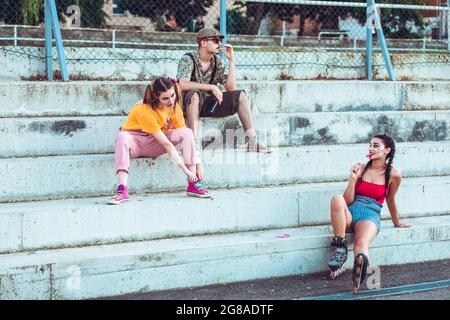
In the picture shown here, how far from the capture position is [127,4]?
42.2ft

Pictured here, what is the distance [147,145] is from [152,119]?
245 mm

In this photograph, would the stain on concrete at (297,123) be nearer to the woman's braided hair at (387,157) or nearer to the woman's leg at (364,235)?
the woman's braided hair at (387,157)

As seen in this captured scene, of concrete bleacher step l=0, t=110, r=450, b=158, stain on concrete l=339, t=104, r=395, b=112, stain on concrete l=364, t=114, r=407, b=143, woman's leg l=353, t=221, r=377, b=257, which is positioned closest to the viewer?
woman's leg l=353, t=221, r=377, b=257

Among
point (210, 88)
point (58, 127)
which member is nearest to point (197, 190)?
point (210, 88)

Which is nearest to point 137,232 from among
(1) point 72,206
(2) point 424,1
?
(1) point 72,206

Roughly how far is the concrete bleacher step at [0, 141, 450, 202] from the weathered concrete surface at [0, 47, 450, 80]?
219 cm

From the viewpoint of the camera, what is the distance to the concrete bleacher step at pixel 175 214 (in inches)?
219

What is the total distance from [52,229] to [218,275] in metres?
1.25

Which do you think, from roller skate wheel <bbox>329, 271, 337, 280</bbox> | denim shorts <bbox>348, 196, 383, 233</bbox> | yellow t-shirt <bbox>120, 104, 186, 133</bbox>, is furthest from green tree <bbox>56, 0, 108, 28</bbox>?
roller skate wheel <bbox>329, 271, 337, 280</bbox>

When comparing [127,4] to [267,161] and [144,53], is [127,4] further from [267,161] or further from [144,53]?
[267,161]

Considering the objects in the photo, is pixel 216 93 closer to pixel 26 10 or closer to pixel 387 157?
pixel 387 157

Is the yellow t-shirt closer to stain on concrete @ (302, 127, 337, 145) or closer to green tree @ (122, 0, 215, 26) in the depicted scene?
stain on concrete @ (302, 127, 337, 145)

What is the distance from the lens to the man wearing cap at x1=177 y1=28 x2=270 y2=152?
23.3 ft

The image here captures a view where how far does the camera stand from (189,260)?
5609mm
